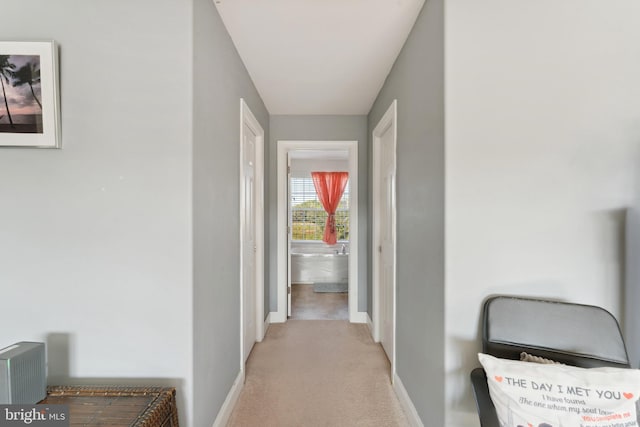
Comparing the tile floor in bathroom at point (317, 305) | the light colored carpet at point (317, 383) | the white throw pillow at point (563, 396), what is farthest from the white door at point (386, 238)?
the white throw pillow at point (563, 396)

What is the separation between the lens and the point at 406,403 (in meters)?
1.89

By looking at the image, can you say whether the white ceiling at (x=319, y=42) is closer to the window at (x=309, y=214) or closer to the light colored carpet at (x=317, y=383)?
the light colored carpet at (x=317, y=383)

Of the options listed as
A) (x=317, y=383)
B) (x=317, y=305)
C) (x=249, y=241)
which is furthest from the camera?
(x=317, y=305)

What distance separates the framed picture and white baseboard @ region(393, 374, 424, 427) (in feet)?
7.62

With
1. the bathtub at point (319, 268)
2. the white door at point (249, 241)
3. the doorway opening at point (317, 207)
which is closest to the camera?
the white door at point (249, 241)

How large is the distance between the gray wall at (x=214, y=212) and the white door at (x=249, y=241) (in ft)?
1.28

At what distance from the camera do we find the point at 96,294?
1336 mm

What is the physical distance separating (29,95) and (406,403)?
2599mm

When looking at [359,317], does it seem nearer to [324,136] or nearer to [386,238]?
[386,238]

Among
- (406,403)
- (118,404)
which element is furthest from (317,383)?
(118,404)

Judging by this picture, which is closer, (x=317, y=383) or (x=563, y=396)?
(x=563, y=396)

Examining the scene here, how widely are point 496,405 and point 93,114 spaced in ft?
6.53

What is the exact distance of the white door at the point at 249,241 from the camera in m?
2.48

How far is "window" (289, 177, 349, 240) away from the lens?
6.12 metres
